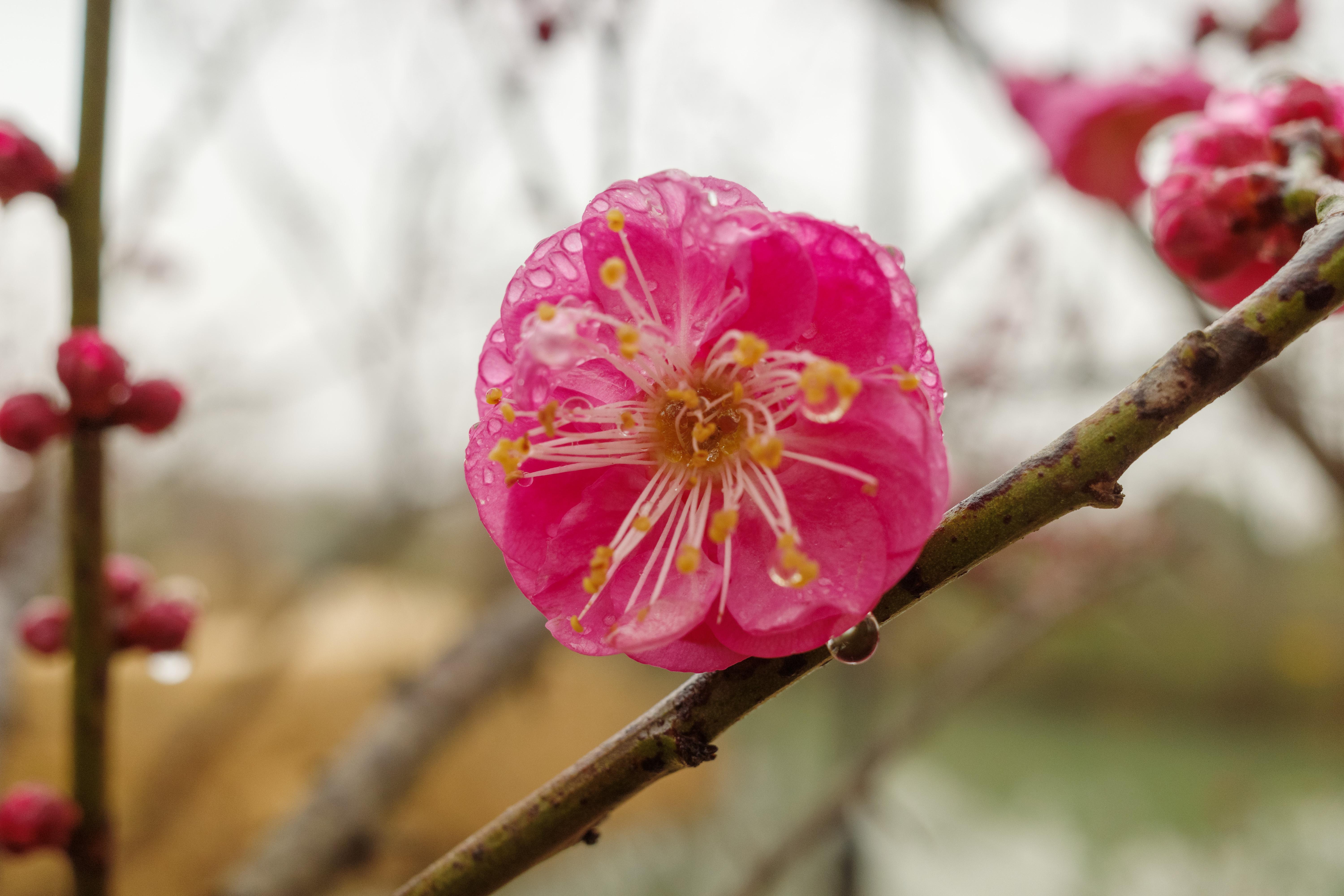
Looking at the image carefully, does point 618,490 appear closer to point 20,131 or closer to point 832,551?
point 832,551

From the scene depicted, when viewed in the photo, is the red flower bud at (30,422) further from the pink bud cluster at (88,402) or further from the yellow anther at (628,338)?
the yellow anther at (628,338)

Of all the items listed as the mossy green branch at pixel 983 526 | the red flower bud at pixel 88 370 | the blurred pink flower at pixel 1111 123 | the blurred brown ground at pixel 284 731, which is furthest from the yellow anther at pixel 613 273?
the blurred brown ground at pixel 284 731

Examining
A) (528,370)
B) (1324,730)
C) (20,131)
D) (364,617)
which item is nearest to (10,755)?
(364,617)

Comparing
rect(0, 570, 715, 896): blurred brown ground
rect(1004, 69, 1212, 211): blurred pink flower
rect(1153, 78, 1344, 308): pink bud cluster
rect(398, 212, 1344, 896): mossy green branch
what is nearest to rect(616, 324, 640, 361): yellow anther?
rect(398, 212, 1344, 896): mossy green branch

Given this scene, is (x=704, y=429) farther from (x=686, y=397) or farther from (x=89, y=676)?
(x=89, y=676)

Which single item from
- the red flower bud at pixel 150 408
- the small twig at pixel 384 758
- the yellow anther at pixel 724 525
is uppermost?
the yellow anther at pixel 724 525

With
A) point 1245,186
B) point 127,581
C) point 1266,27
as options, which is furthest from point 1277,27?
point 127,581
